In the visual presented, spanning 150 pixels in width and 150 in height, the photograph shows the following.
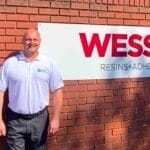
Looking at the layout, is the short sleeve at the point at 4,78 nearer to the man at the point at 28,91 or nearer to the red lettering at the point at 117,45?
the man at the point at 28,91

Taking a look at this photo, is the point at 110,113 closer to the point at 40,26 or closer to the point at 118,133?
the point at 118,133

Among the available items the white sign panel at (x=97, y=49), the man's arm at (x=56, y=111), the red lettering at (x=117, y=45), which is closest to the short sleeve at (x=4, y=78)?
the man's arm at (x=56, y=111)

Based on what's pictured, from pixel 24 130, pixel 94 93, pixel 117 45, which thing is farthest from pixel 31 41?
pixel 117 45

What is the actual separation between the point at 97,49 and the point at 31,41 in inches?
53.1

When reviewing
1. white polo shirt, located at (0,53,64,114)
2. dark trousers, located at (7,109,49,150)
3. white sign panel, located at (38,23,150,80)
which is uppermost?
white sign panel, located at (38,23,150,80)

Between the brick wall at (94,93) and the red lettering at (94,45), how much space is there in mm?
183

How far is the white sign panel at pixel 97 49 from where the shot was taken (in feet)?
19.7

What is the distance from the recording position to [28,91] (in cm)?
523

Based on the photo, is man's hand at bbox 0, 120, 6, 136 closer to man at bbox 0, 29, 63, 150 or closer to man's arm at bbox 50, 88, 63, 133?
man at bbox 0, 29, 63, 150

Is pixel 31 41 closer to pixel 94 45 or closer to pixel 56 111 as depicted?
pixel 56 111

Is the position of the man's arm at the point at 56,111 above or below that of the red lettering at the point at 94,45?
below

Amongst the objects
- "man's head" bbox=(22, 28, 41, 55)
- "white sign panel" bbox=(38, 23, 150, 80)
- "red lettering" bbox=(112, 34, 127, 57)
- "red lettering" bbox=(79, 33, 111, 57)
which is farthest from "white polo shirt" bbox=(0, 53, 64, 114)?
"red lettering" bbox=(112, 34, 127, 57)

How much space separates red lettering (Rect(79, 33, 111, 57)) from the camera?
6.24 meters

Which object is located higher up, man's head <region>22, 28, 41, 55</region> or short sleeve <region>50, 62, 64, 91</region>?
man's head <region>22, 28, 41, 55</region>
